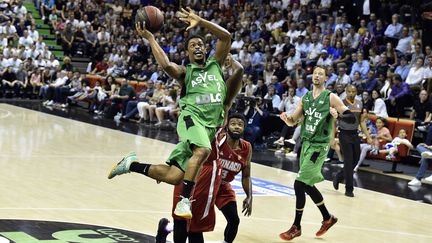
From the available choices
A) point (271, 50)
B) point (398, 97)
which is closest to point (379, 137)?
point (398, 97)

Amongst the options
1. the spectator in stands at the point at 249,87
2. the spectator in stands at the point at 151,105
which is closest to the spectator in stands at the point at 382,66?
the spectator in stands at the point at 249,87

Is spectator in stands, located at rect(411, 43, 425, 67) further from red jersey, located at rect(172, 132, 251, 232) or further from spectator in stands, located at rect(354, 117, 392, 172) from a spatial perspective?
red jersey, located at rect(172, 132, 251, 232)

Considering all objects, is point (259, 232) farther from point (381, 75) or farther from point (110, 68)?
point (110, 68)

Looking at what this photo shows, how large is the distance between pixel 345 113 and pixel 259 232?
5.71 feet

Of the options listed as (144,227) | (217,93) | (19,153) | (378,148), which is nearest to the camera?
(217,93)

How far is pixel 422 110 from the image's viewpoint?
1641 centimetres

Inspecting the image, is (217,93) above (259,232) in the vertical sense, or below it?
above

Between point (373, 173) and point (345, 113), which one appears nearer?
point (345, 113)

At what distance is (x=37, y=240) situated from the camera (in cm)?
768

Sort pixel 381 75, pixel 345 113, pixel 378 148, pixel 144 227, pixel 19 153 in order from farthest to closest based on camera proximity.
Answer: pixel 381 75 → pixel 378 148 → pixel 19 153 → pixel 345 113 → pixel 144 227

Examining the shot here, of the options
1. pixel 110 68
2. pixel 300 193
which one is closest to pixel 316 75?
pixel 300 193

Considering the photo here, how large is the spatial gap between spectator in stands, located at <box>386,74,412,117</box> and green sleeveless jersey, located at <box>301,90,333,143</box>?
27.3 ft

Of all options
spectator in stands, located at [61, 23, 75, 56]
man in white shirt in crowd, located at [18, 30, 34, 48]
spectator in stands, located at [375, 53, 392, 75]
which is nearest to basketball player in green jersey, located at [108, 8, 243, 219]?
spectator in stands, located at [375, 53, 392, 75]

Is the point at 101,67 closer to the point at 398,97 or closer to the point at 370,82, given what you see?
the point at 370,82
